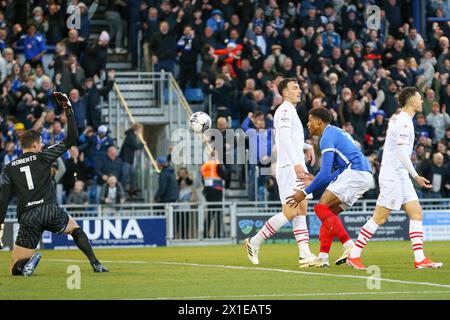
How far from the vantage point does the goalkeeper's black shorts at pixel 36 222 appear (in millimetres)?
16297

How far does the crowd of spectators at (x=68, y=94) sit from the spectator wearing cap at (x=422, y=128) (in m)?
7.48

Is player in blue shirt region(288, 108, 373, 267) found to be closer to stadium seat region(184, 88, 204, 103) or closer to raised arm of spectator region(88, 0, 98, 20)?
stadium seat region(184, 88, 204, 103)

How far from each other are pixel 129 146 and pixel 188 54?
367 centimetres

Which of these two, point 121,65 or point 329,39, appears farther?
point 121,65

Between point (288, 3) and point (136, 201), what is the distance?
8.82 metres

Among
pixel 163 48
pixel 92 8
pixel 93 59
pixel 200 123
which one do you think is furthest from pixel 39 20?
pixel 200 123

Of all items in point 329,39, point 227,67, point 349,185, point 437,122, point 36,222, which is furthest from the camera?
point 329,39

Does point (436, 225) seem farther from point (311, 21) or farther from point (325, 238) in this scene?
point (325, 238)

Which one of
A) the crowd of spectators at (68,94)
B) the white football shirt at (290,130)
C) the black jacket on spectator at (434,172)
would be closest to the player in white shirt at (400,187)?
the white football shirt at (290,130)

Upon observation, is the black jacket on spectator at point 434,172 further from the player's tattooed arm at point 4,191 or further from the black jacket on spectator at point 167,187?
the player's tattooed arm at point 4,191

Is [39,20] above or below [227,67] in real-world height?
above

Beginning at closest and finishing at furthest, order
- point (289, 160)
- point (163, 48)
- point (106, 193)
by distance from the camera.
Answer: point (289, 160) → point (106, 193) → point (163, 48)

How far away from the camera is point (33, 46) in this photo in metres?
31.0

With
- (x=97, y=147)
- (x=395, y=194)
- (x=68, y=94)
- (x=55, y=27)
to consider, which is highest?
(x=55, y=27)
